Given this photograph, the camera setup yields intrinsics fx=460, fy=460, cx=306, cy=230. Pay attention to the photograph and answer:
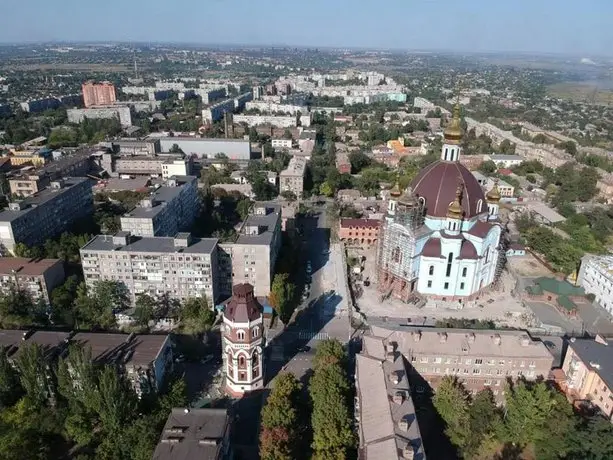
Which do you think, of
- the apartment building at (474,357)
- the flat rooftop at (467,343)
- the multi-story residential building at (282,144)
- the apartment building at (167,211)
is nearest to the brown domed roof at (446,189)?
the flat rooftop at (467,343)

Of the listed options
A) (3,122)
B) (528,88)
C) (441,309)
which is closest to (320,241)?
(441,309)

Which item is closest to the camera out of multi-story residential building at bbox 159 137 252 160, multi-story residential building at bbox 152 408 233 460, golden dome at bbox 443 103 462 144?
multi-story residential building at bbox 152 408 233 460

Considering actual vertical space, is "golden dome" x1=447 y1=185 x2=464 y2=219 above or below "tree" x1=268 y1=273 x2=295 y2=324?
above

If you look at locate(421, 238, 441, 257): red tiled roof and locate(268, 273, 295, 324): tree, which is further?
locate(421, 238, 441, 257): red tiled roof

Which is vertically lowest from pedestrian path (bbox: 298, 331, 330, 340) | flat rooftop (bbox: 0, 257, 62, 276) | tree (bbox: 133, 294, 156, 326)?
pedestrian path (bbox: 298, 331, 330, 340)

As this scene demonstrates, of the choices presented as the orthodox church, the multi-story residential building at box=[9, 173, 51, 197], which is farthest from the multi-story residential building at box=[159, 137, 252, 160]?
the orthodox church

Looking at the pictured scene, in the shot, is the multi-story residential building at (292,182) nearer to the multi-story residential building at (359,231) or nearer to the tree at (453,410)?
the multi-story residential building at (359,231)

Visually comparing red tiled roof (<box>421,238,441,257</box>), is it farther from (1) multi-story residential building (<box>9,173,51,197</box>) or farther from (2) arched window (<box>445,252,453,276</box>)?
(1) multi-story residential building (<box>9,173,51,197</box>)

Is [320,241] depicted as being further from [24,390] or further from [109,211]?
[24,390]
